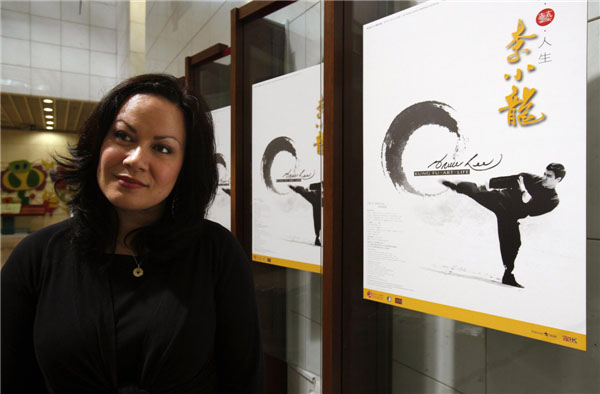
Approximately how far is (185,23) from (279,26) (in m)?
0.35

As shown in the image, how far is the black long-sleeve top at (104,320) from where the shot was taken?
444 mm

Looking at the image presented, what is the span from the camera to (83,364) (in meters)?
0.47

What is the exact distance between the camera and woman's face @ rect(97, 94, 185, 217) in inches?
17.1

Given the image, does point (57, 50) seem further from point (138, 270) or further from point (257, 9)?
point (257, 9)

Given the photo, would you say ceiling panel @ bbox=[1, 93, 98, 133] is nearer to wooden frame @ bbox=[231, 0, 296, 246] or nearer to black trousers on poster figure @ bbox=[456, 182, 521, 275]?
wooden frame @ bbox=[231, 0, 296, 246]

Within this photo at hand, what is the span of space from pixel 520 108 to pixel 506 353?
583mm

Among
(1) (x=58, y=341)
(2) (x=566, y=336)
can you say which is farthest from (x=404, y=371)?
(1) (x=58, y=341)

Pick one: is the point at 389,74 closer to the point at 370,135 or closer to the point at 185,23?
the point at 370,135

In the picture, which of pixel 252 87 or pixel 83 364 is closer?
pixel 83 364

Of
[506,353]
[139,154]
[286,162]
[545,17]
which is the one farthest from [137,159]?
[506,353]

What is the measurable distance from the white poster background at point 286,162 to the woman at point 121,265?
305mm

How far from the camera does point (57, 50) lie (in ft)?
1.60
